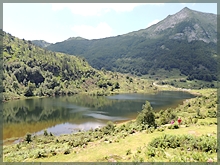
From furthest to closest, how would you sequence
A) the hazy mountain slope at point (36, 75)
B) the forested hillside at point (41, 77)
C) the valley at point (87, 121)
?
1. the forested hillside at point (41, 77)
2. the hazy mountain slope at point (36, 75)
3. the valley at point (87, 121)

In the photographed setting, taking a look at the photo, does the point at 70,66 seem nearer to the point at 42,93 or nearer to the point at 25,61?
the point at 25,61

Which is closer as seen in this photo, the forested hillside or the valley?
the valley

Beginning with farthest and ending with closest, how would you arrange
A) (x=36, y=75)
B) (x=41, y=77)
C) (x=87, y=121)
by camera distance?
(x=41, y=77) < (x=36, y=75) < (x=87, y=121)

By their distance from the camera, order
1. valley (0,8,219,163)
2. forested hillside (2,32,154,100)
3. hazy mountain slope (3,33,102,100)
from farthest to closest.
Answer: forested hillside (2,32,154,100) → hazy mountain slope (3,33,102,100) → valley (0,8,219,163)

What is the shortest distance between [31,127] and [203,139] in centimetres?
5330

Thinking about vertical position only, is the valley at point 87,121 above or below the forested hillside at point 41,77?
below

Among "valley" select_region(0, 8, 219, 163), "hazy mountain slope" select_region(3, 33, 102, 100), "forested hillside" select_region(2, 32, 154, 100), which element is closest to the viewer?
"valley" select_region(0, 8, 219, 163)

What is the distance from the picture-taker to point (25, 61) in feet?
562

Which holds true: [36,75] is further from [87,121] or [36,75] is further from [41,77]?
[87,121]

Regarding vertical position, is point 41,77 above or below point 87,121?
above

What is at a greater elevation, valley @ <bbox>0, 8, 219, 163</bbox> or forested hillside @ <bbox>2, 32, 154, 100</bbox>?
forested hillside @ <bbox>2, 32, 154, 100</bbox>

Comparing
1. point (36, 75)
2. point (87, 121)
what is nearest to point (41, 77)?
point (36, 75)

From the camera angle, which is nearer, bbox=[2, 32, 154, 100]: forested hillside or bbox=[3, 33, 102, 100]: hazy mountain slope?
bbox=[3, 33, 102, 100]: hazy mountain slope

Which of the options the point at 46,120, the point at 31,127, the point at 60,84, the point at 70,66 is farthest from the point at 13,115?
the point at 70,66
